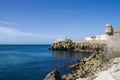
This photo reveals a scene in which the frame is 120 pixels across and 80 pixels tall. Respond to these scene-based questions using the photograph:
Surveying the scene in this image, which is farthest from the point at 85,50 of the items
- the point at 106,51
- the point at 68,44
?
the point at 106,51

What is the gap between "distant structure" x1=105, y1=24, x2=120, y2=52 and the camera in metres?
26.5

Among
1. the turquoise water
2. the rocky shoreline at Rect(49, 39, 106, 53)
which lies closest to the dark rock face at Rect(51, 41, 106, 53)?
the rocky shoreline at Rect(49, 39, 106, 53)

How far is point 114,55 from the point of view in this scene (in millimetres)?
26703

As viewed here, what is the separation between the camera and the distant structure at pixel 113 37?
26.5m

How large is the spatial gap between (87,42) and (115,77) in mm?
63765

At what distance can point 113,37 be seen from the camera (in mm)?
26672

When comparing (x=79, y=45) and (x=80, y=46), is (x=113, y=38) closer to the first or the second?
(x=80, y=46)

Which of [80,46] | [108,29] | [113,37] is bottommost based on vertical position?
[80,46]

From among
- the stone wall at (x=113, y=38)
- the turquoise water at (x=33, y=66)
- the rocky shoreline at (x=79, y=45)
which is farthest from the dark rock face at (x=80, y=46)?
the stone wall at (x=113, y=38)

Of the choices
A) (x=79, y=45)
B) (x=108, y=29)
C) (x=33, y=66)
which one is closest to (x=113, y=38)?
(x=108, y=29)

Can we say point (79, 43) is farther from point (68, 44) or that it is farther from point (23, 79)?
point (23, 79)

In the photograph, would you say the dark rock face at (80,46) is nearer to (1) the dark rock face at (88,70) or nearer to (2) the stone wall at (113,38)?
(1) the dark rock face at (88,70)

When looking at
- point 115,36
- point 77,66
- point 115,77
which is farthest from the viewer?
point 77,66

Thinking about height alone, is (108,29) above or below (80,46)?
above
